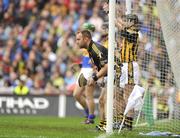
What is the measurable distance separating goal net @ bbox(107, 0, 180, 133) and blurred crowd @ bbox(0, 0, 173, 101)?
5.71 metres

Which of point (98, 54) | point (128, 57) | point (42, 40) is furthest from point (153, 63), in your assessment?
point (42, 40)

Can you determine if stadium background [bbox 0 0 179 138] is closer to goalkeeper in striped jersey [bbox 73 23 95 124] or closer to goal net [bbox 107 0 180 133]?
goal net [bbox 107 0 180 133]

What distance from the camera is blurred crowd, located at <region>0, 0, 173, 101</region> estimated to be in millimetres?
24312

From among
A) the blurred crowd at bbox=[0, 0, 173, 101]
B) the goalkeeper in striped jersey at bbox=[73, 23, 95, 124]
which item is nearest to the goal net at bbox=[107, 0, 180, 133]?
the goalkeeper in striped jersey at bbox=[73, 23, 95, 124]

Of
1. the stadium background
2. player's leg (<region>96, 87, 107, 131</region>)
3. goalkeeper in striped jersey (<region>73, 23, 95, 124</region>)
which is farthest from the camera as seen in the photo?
the stadium background

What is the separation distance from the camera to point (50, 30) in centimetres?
2603

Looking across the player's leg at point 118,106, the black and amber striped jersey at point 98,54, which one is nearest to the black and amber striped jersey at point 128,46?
the black and amber striped jersey at point 98,54

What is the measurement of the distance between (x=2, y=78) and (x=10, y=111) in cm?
317

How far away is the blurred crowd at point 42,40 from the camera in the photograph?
24312mm

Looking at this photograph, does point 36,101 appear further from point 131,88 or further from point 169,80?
point 131,88

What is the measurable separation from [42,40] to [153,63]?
10414mm

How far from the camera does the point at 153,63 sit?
15.9 m

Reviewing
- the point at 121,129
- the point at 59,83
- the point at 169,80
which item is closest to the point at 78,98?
the point at 169,80

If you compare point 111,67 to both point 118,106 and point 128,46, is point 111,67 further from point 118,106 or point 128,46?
point 118,106
